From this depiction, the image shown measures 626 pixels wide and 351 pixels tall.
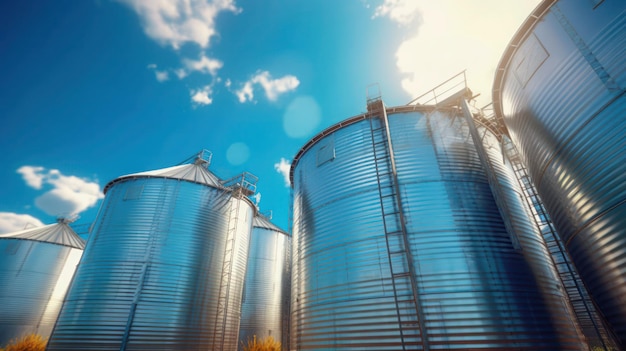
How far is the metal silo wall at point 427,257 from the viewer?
8.95 meters

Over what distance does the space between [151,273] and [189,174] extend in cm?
708

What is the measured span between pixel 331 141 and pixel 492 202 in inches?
295

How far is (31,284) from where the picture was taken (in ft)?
81.6

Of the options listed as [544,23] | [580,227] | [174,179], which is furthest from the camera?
[174,179]

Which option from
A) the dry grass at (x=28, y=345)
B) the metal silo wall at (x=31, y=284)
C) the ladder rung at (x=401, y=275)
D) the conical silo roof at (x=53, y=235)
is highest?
the conical silo roof at (x=53, y=235)

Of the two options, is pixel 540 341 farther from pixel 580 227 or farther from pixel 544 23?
pixel 544 23

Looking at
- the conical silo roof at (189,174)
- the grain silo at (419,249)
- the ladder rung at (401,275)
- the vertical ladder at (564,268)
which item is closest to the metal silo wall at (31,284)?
the conical silo roof at (189,174)

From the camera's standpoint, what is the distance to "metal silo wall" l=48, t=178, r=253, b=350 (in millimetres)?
14539

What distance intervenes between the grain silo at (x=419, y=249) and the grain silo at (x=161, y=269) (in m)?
6.17

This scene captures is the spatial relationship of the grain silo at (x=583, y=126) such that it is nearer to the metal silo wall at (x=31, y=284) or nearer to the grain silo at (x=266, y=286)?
the grain silo at (x=266, y=286)

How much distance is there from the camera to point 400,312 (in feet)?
31.3

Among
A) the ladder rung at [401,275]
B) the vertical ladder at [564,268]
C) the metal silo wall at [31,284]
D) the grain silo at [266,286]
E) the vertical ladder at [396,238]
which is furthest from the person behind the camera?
the grain silo at [266,286]

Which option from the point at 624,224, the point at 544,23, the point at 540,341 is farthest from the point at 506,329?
the point at 544,23

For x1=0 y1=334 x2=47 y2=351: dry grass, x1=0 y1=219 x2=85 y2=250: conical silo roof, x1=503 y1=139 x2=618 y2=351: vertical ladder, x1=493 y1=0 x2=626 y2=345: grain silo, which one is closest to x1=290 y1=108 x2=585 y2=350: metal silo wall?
x1=493 y1=0 x2=626 y2=345: grain silo
